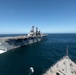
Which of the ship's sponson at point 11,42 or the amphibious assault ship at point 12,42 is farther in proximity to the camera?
the ship's sponson at point 11,42

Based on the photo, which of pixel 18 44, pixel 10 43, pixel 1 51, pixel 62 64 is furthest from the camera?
pixel 18 44

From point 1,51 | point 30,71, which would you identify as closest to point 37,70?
→ point 30,71

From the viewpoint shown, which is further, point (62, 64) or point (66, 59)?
point (66, 59)

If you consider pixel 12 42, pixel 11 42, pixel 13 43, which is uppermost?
pixel 11 42

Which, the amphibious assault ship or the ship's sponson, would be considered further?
the ship's sponson

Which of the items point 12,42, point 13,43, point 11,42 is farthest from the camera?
point 13,43

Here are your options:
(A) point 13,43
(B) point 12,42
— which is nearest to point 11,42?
(B) point 12,42

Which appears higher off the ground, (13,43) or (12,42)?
(12,42)

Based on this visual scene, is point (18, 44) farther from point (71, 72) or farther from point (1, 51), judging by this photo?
point (71, 72)

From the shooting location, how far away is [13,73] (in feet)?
141

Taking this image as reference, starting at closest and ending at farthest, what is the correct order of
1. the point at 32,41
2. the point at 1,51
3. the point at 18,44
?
the point at 1,51, the point at 18,44, the point at 32,41

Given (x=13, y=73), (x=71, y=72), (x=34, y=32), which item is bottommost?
(x=13, y=73)

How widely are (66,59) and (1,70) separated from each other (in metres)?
25.8

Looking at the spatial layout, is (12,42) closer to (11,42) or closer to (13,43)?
(11,42)
